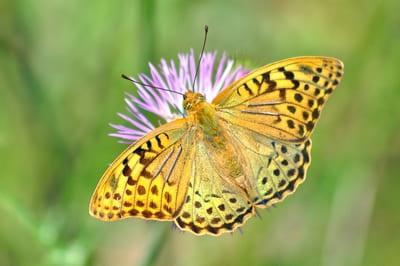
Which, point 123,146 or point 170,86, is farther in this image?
point 123,146

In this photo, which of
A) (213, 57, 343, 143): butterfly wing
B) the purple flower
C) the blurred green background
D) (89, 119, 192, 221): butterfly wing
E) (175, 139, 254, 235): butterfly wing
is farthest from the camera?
the blurred green background

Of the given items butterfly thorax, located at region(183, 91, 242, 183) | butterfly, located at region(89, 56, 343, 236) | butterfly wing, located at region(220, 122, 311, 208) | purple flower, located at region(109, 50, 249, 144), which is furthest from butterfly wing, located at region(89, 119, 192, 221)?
purple flower, located at region(109, 50, 249, 144)

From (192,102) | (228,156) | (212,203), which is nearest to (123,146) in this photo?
Result: (192,102)

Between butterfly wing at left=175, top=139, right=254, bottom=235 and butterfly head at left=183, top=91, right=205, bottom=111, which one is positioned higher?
butterfly head at left=183, top=91, right=205, bottom=111

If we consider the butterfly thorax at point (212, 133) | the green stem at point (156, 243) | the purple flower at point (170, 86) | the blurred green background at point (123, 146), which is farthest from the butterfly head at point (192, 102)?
the blurred green background at point (123, 146)

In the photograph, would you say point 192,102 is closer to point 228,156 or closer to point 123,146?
point 228,156

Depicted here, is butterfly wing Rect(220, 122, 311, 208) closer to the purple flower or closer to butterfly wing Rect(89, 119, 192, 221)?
butterfly wing Rect(89, 119, 192, 221)

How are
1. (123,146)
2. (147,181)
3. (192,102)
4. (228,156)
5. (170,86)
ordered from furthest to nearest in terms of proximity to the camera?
1. (123,146)
2. (170,86)
3. (192,102)
4. (228,156)
5. (147,181)

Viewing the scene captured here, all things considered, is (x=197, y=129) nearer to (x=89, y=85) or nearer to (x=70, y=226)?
(x=70, y=226)
